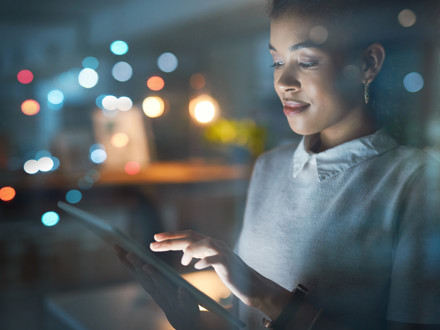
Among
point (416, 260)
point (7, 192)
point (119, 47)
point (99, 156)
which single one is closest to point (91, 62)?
point (119, 47)

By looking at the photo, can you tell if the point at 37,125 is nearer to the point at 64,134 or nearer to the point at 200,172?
the point at 64,134

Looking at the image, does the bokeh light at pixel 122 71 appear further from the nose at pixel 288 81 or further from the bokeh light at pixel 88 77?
the nose at pixel 288 81

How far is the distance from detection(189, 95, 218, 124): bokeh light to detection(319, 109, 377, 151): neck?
2.21 m

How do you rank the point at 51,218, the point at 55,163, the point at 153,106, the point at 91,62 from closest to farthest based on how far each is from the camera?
the point at 91,62 < the point at 51,218 < the point at 55,163 < the point at 153,106

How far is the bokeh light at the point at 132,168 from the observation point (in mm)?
2415

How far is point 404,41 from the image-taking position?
614mm

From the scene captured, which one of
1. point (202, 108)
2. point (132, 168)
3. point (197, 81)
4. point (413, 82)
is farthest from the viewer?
point (197, 81)

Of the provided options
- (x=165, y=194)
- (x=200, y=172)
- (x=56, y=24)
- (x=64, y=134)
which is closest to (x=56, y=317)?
(x=56, y=24)

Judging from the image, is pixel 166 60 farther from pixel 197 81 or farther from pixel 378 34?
pixel 378 34

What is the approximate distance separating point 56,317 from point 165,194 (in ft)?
5.31

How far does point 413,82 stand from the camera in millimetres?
631

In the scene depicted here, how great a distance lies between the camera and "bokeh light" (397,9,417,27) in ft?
2.04

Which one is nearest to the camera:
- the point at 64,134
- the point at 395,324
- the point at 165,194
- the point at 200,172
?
the point at 395,324

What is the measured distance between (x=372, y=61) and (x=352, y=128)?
9 centimetres
